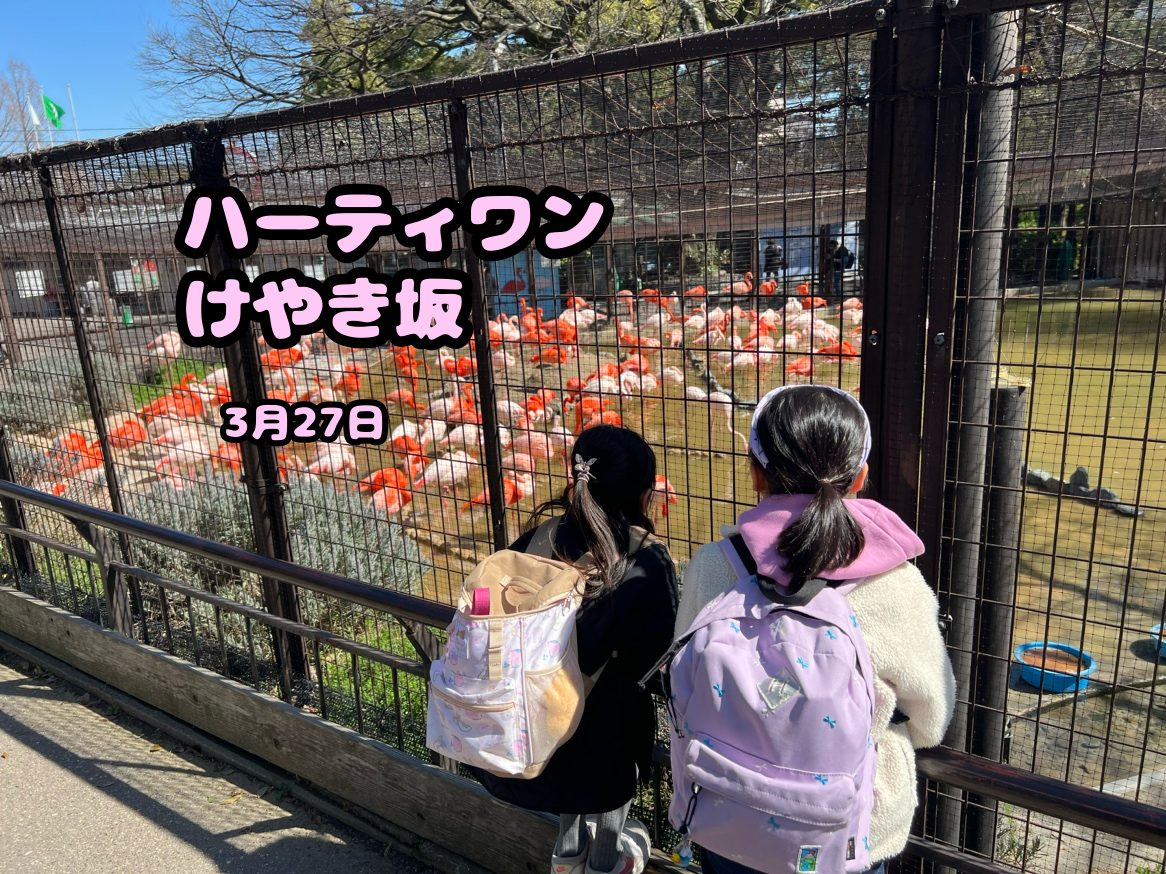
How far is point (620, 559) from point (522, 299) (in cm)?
Result: 130

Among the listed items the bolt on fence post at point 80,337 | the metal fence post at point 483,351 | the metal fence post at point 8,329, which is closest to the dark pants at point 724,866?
the metal fence post at point 483,351

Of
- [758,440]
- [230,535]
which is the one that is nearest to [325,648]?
[230,535]

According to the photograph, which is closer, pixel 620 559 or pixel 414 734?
pixel 620 559

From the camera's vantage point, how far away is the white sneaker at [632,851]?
7.52 feet

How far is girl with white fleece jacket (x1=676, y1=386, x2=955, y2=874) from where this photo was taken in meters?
1.54

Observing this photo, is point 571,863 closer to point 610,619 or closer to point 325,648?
point 610,619

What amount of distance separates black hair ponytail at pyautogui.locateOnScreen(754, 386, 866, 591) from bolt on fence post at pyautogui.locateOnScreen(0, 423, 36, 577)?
17.3 ft

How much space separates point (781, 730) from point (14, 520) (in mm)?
5571

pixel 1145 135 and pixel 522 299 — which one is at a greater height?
pixel 1145 135

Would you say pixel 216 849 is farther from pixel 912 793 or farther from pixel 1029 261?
pixel 1029 261

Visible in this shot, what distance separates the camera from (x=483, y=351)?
3061 mm

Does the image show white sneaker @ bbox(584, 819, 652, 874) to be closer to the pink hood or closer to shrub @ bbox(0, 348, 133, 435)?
the pink hood

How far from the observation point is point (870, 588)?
1604 millimetres

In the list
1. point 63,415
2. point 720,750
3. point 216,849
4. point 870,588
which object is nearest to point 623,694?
point 720,750
